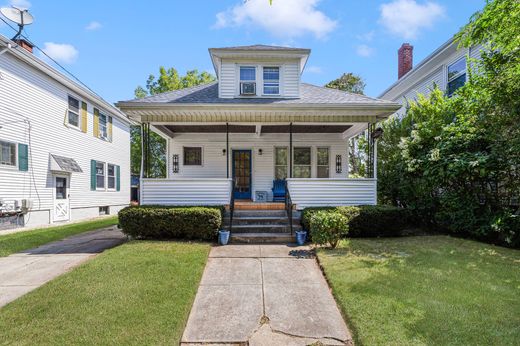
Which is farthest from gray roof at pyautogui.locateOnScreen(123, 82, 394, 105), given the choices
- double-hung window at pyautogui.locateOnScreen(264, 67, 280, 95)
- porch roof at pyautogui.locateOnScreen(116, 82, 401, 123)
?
double-hung window at pyautogui.locateOnScreen(264, 67, 280, 95)

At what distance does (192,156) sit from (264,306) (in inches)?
340

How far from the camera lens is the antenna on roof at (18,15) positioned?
29.0ft

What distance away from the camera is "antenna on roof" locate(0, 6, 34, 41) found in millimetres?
8844

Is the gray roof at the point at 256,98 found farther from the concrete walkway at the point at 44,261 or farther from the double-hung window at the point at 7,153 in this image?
the double-hung window at the point at 7,153

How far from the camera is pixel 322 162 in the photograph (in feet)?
38.4

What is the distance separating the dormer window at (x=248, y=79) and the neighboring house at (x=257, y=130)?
35mm

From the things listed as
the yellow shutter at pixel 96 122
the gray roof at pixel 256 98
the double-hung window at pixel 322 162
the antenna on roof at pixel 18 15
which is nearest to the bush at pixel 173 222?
the gray roof at pixel 256 98

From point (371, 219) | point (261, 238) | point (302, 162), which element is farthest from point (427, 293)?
point (302, 162)

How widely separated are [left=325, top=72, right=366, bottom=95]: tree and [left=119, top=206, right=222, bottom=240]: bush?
20241 mm

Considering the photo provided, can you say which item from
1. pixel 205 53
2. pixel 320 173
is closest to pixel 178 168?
pixel 205 53

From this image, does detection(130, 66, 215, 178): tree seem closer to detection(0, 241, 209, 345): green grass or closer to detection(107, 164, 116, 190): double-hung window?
detection(107, 164, 116, 190): double-hung window

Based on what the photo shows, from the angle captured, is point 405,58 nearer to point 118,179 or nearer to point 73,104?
point 73,104

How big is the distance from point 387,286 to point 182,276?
3.19 metres

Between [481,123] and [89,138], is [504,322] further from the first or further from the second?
[89,138]
